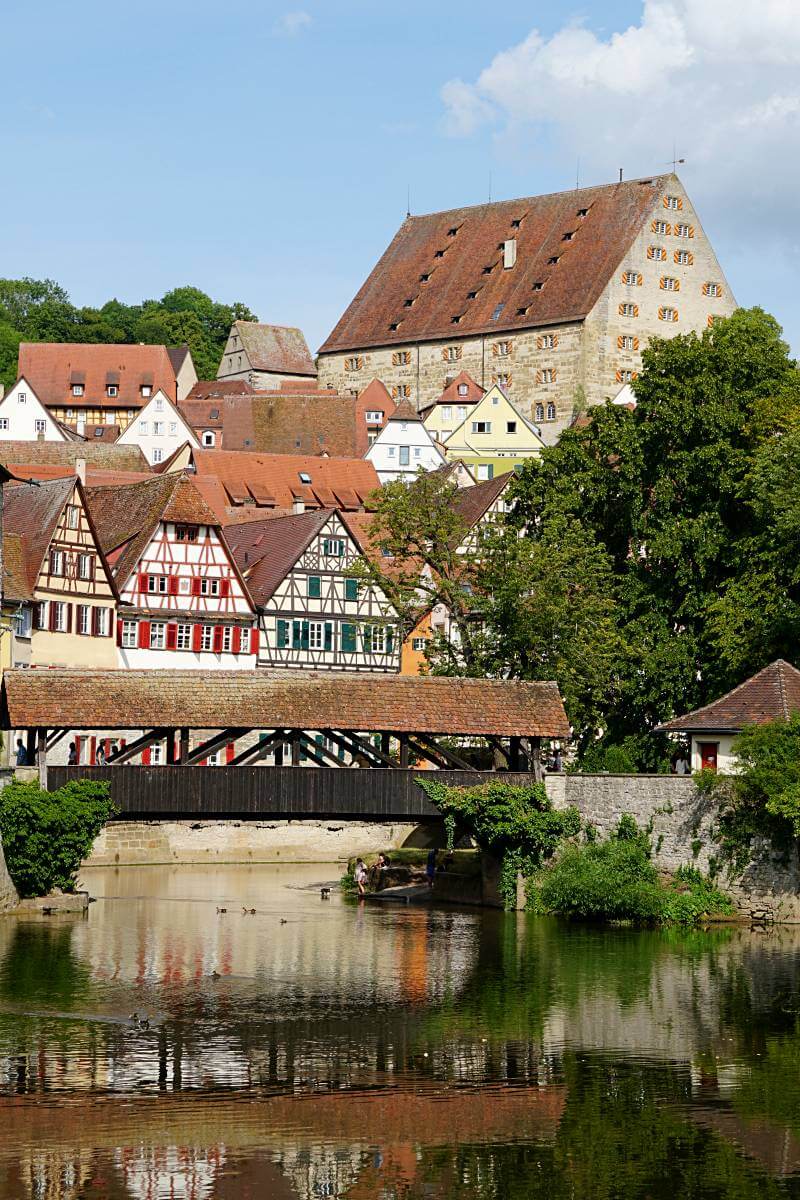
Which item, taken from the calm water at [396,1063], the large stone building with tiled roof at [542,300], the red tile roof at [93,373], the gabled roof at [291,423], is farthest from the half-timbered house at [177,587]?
the red tile roof at [93,373]

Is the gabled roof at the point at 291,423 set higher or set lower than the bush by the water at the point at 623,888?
higher

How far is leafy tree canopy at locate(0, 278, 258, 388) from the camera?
131 meters

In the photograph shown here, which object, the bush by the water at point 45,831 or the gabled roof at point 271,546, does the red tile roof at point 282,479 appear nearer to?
the gabled roof at point 271,546

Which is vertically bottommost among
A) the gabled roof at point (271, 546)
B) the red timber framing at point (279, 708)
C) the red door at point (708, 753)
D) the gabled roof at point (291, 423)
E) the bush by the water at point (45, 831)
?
the bush by the water at point (45, 831)

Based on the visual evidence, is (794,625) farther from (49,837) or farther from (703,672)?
(49,837)

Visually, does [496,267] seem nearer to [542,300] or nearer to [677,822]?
[542,300]

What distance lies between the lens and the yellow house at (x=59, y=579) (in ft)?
162

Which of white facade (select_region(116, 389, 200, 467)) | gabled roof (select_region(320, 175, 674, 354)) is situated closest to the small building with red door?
gabled roof (select_region(320, 175, 674, 354))

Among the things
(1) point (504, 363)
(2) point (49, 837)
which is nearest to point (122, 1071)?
(2) point (49, 837)

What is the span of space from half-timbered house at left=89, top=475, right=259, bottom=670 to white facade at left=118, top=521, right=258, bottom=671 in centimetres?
3

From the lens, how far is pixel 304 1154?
16.8 m

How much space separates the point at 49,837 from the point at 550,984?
10006 millimetres

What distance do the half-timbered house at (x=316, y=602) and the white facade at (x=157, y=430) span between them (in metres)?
36.8

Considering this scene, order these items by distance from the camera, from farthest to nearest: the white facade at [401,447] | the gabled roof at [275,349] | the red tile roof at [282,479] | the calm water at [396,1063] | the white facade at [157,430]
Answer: the gabled roof at [275,349] < the white facade at [157,430] < the white facade at [401,447] < the red tile roof at [282,479] < the calm water at [396,1063]
